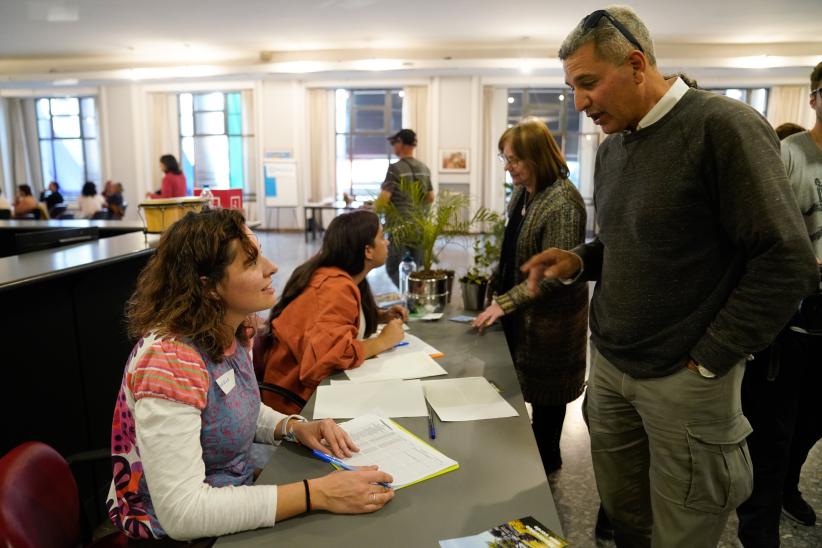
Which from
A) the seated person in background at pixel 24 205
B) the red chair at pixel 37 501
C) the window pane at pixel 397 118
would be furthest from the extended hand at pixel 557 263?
the window pane at pixel 397 118

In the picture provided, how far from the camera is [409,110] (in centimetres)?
1112

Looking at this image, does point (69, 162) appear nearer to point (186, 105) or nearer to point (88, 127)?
point (88, 127)

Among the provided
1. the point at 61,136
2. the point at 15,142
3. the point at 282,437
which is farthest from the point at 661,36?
the point at 15,142

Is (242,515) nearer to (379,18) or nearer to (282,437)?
(282,437)

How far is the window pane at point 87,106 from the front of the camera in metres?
12.4

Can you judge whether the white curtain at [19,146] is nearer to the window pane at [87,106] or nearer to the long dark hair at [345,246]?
the window pane at [87,106]

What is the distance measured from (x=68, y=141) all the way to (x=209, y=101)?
342 centimetres

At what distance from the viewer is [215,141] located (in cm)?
1205

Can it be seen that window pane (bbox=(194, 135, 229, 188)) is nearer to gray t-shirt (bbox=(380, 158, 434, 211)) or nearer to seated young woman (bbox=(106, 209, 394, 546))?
gray t-shirt (bbox=(380, 158, 434, 211))

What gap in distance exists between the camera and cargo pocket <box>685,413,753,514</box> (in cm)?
129

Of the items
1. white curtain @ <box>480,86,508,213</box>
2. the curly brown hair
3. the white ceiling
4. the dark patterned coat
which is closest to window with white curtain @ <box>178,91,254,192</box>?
the white ceiling

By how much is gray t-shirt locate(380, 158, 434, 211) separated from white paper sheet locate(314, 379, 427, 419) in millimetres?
3221

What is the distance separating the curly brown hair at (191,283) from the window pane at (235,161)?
447 inches

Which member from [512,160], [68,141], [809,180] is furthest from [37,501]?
[68,141]
